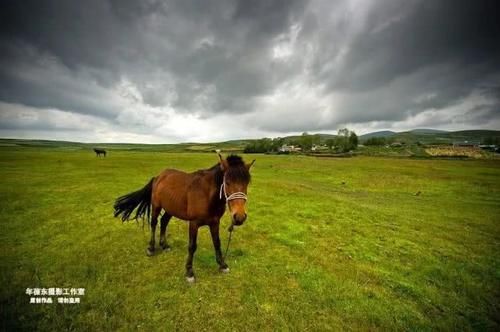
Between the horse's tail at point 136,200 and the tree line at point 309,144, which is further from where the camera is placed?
the tree line at point 309,144

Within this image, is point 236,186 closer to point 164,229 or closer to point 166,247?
point 164,229

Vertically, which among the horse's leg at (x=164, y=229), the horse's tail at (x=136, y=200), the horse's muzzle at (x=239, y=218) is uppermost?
the horse's muzzle at (x=239, y=218)

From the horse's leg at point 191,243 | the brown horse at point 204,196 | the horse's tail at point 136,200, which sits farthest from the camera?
the horse's tail at point 136,200

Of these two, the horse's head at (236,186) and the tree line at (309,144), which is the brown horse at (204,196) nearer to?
the horse's head at (236,186)

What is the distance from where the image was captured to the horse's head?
15.7 feet

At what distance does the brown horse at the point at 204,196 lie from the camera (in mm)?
4996

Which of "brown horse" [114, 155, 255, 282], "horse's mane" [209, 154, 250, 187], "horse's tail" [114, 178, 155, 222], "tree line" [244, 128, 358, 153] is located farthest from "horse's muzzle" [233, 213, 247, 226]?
"tree line" [244, 128, 358, 153]

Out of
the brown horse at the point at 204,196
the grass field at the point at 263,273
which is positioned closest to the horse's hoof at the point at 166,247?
the brown horse at the point at 204,196

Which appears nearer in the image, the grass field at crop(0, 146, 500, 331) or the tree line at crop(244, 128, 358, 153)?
the grass field at crop(0, 146, 500, 331)

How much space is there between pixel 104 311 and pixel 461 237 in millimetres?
13852

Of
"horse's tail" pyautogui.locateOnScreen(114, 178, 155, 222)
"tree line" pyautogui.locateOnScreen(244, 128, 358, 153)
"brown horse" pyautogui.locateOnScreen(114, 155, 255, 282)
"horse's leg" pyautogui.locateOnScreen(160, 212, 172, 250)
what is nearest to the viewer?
"brown horse" pyautogui.locateOnScreen(114, 155, 255, 282)

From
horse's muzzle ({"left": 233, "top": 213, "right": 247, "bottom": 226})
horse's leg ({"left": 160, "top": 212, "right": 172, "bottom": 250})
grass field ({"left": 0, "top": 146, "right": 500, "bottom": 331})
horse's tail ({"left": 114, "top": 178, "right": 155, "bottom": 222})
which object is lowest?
grass field ({"left": 0, "top": 146, "right": 500, "bottom": 331})

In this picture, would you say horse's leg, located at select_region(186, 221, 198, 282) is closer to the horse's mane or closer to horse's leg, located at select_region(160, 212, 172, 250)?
the horse's mane

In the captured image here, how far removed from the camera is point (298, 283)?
19.8 ft
